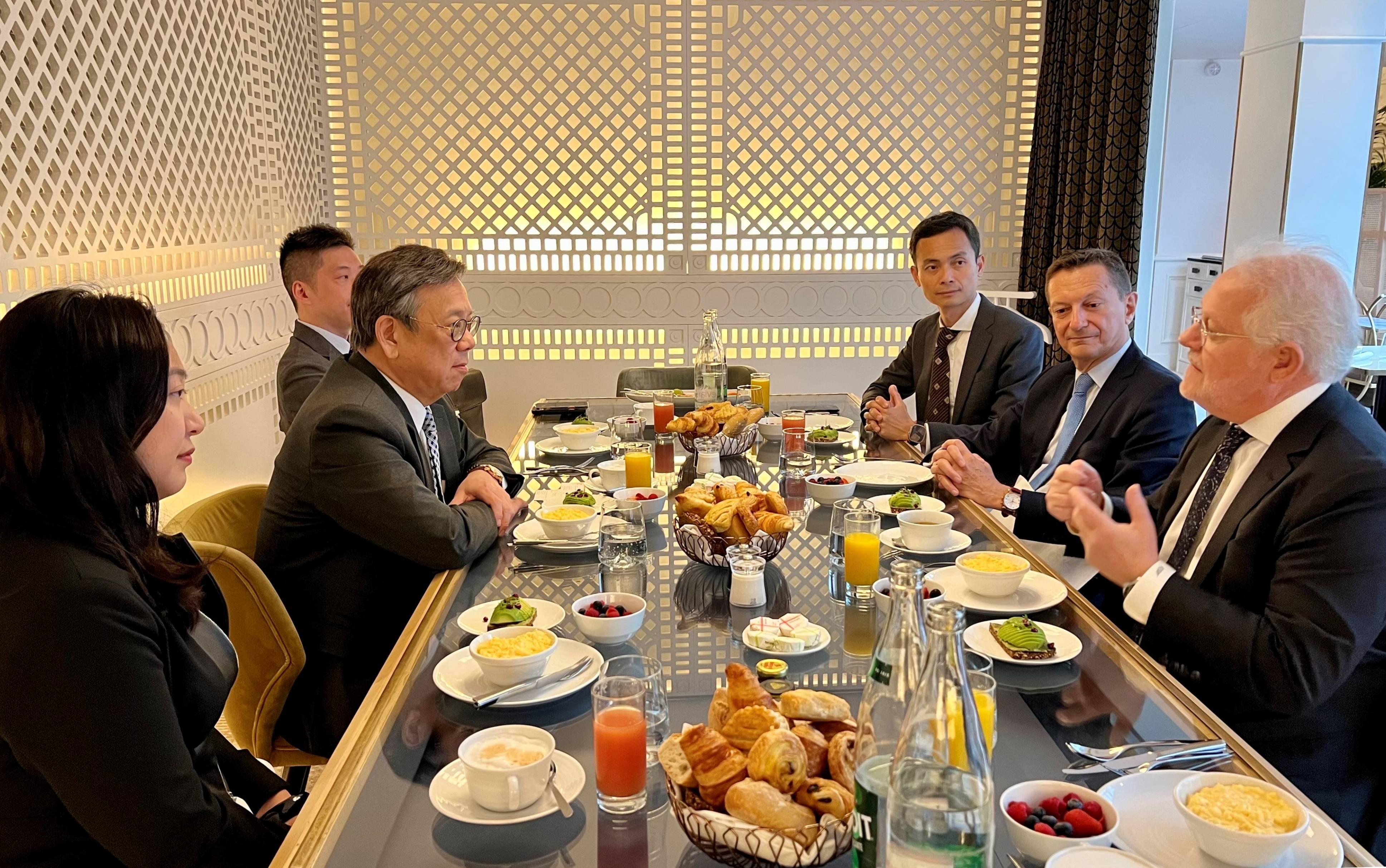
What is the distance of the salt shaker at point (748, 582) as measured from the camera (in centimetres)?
170

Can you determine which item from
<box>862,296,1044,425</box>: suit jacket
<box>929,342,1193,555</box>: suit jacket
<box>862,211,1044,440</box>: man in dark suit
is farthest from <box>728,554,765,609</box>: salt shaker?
<box>862,296,1044,425</box>: suit jacket

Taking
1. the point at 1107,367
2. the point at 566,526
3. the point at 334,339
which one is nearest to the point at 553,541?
the point at 566,526

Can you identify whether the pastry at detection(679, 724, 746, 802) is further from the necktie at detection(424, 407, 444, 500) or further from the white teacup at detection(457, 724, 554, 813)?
the necktie at detection(424, 407, 444, 500)

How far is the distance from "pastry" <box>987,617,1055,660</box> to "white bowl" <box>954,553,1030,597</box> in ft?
0.37

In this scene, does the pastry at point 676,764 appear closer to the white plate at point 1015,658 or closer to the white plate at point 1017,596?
the white plate at point 1015,658

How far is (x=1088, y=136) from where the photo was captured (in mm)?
4938

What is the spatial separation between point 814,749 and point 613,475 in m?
1.64

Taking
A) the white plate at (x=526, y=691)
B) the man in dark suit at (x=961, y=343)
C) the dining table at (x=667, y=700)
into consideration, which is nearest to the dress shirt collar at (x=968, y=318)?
the man in dark suit at (x=961, y=343)

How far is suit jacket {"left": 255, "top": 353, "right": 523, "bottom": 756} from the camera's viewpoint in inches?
76.0

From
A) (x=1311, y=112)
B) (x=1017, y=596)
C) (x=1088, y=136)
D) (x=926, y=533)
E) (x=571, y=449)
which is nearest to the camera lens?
(x=1017, y=596)

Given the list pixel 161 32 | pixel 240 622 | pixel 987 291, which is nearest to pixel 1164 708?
pixel 240 622

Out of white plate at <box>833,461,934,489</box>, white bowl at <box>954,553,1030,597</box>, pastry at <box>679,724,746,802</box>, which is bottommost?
white plate at <box>833,461,934,489</box>

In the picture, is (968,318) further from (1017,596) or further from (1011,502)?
(1017,596)

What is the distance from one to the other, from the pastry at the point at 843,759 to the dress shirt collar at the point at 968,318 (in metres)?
2.77
